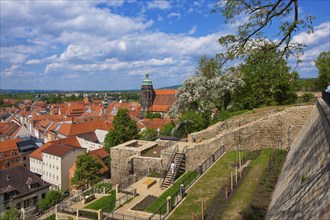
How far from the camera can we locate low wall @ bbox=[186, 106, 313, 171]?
1730cm

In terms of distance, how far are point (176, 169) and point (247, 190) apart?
254 inches

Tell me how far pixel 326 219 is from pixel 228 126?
17.5 meters

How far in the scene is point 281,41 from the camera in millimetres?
6016

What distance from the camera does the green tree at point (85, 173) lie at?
26.1 m

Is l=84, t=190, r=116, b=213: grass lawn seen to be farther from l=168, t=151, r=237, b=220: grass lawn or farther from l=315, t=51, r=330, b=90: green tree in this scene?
l=315, t=51, r=330, b=90: green tree

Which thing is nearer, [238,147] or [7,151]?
[238,147]

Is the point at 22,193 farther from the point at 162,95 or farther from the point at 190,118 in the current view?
the point at 162,95

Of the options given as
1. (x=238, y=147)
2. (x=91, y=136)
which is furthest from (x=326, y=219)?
(x=91, y=136)

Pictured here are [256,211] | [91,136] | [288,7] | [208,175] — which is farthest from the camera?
[91,136]

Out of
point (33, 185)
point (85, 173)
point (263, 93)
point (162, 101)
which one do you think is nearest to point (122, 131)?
point (85, 173)

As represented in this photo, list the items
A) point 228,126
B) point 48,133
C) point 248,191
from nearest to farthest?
point 248,191
point 228,126
point 48,133

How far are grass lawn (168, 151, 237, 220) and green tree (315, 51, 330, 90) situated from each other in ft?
106

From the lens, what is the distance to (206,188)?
1286 centimetres

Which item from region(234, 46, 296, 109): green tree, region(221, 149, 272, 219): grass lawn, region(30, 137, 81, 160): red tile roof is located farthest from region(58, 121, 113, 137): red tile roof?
region(221, 149, 272, 219): grass lawn
